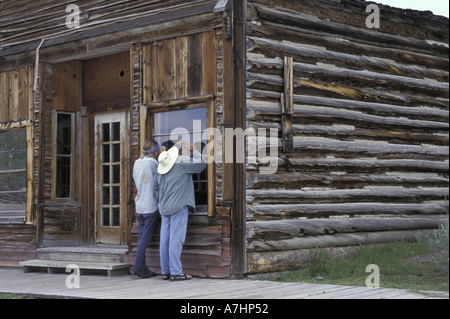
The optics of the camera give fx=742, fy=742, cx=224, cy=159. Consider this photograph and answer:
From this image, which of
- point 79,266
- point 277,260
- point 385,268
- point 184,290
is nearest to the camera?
point 184,290

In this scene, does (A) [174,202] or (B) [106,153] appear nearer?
(A) [174,202]

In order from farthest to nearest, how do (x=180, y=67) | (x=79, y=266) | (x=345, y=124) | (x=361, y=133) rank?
(x=361, y=133)
(x=345, y=124)
(x=79, y=266)
(x=180, y=67)

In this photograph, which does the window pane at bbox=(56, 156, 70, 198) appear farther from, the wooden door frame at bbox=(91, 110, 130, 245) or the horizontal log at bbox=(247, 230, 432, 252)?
the horizontal log at bbox=(247, 230, 432, 252)

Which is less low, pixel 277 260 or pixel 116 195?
pixel 116 195

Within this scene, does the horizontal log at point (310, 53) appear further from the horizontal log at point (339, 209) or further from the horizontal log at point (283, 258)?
the horizontal log at point (283, 258)

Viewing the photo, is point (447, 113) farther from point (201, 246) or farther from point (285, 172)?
point (201, 246)

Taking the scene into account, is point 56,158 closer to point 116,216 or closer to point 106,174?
point 106,174

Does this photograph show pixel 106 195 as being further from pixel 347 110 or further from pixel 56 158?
pixel 347 110

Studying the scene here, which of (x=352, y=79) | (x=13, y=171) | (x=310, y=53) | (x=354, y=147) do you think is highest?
(x=310, y=53)

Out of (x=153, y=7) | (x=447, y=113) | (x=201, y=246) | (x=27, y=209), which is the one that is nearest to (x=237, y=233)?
(x=201, y=246)

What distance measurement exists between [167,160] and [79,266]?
245 cm

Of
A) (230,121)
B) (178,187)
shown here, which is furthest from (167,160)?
(230,121)

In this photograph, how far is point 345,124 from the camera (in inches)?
479

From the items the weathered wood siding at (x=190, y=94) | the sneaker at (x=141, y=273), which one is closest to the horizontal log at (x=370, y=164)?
the weathered wood siding at (x=190, y=94)
